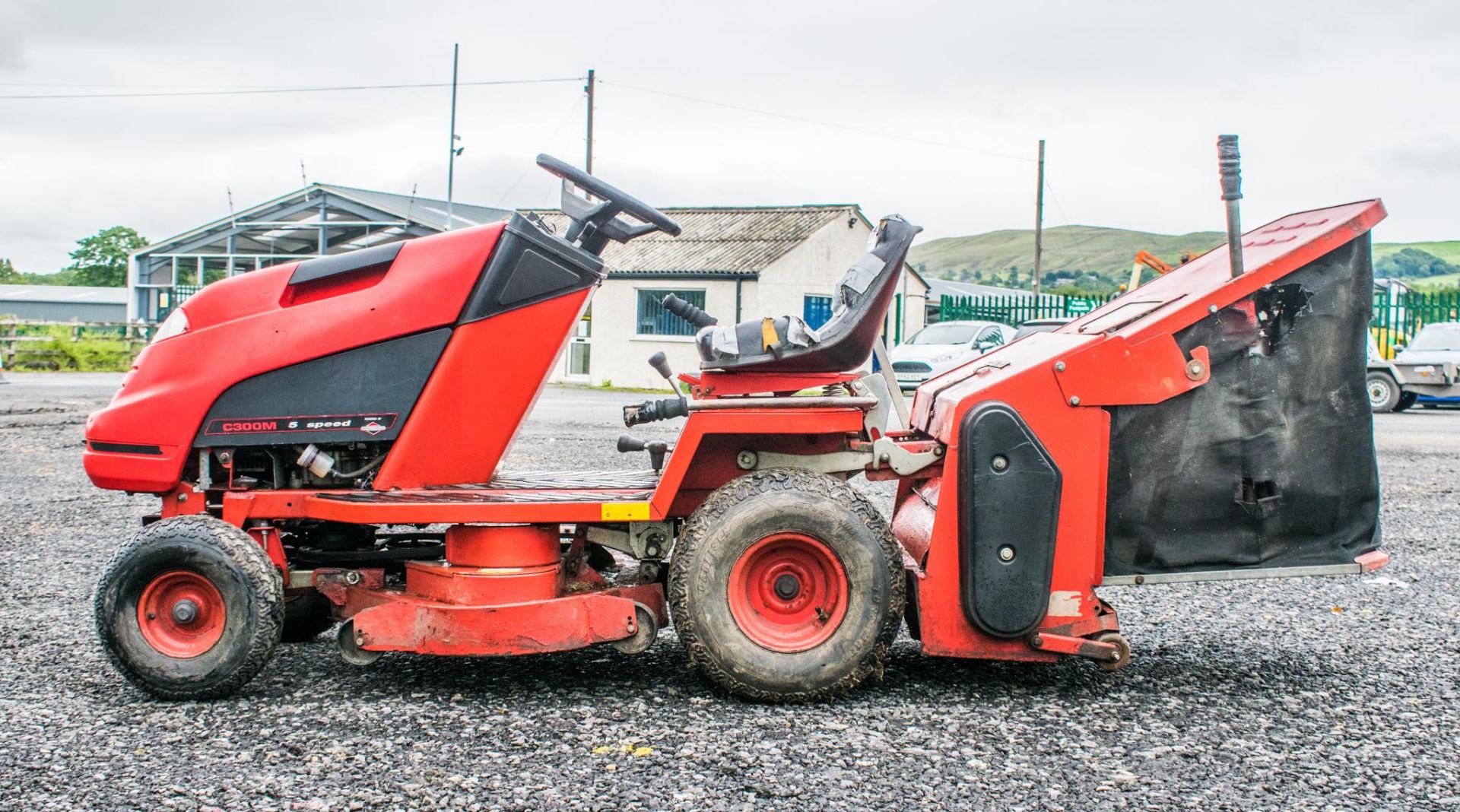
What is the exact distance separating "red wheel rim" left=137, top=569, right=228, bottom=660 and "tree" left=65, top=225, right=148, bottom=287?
356ft

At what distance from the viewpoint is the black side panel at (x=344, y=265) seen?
173 inches

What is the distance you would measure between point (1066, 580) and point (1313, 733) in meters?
0.85

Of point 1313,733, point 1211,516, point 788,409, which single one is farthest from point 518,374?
point 1313,733

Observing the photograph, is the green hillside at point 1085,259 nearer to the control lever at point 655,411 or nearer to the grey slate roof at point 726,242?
the grey slate roof at point 726,242

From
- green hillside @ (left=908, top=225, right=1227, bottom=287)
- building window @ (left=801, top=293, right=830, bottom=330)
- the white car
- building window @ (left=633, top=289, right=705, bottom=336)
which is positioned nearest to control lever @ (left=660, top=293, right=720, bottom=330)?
the white car

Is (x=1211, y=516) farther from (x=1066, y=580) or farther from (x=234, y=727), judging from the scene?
(x=234, y=727)

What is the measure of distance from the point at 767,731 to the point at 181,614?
1946mm

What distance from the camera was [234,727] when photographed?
151 inches

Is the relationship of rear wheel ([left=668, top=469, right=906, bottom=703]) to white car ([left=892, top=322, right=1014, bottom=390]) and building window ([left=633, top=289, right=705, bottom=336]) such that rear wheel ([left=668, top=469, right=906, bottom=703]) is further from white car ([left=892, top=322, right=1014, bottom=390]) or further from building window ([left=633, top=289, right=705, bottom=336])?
building window ([left=633, top=289, right=705, bottom=336])

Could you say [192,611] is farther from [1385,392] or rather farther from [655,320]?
[655,320]

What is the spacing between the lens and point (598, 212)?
4566 mm

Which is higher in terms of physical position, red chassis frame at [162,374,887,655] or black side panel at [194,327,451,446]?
black side panel at [194,327,451,446]

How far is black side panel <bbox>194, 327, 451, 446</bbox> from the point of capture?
433 centimetres

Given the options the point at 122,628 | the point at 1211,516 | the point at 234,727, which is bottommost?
the point at 234,727
